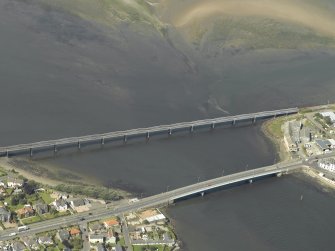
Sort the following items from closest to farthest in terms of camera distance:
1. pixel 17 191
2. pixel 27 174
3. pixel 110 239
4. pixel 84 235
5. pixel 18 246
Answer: pixel 18 246, pixel 110 239, pixel 84 235, pixel 17 191, pixel 27 174

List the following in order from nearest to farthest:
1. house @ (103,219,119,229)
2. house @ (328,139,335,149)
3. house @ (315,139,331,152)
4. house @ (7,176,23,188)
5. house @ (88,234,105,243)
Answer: house @ (88,234,105,243)
house @ (103,219,119,229)
house @ (7,176,23,188)
house @ (315,139,331,152)
house @ (328,139,335,149)

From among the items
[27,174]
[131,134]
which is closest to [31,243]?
[27,174]

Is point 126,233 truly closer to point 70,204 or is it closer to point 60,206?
point 70,204

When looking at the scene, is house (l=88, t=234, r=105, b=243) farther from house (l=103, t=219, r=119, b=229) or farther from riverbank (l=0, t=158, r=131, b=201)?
riverbank (l=0, t=158, r=131, b=201)

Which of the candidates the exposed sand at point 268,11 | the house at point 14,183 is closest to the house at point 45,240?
the house at point 14,183

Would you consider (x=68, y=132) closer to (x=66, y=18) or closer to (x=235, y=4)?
(x=66, y=18)

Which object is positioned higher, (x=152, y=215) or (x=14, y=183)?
(x=14, y=183)

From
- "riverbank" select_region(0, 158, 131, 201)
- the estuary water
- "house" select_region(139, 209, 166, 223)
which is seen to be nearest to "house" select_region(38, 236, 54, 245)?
"riverbank" select_region(0, 158, 131, 201)
